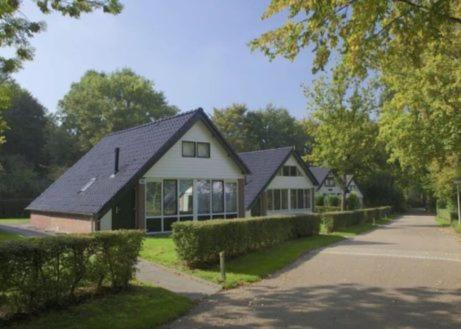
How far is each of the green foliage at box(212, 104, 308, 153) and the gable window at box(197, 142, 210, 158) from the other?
43.1m

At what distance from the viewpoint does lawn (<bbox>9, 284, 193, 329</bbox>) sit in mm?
7707

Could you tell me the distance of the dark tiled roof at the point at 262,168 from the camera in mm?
34084

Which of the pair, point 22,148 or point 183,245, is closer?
point 183,245

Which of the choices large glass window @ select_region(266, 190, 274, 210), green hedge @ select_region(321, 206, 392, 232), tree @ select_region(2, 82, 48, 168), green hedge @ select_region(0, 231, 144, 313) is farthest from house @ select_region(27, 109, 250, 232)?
tree @ select_region(2, 82, 48, 168)

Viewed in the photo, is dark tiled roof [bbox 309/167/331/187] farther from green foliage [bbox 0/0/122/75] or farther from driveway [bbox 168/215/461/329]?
green foliage [bbox 0/0/122/75]

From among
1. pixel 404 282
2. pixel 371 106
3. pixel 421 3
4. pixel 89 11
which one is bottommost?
pixel 404 282

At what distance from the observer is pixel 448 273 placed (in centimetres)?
1327

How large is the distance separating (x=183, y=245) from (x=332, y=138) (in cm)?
3029

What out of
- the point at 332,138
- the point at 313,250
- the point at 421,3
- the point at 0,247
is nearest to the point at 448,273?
the point at 313,250

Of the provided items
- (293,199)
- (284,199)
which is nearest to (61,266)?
(284,199)

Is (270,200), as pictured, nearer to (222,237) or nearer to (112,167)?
(112,167)

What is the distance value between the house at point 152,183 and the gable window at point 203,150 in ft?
0.17

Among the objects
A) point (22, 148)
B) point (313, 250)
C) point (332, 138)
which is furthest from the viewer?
point (22, 148)

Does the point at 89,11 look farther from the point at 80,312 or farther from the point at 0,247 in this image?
the point at 80,312
